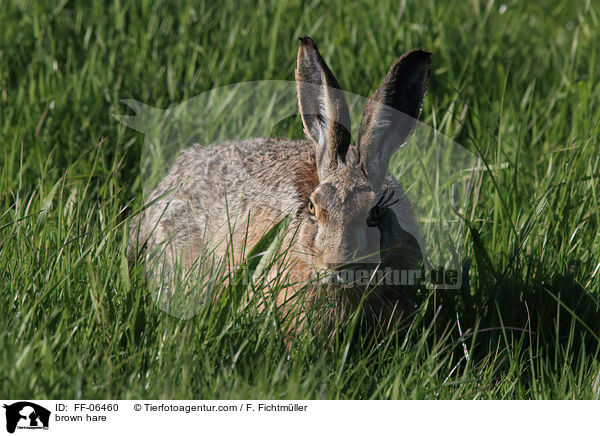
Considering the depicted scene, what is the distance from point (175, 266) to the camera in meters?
3.45

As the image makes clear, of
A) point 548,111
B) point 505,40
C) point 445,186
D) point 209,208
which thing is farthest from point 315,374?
point 505,40

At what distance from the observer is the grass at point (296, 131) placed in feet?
9.99

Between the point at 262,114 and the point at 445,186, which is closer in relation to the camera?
the point at 445,186

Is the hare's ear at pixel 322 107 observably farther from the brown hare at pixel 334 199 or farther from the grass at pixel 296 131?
the grass at pixel 296 131

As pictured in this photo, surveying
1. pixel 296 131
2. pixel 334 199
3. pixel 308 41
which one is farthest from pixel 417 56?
pixel 296 131
